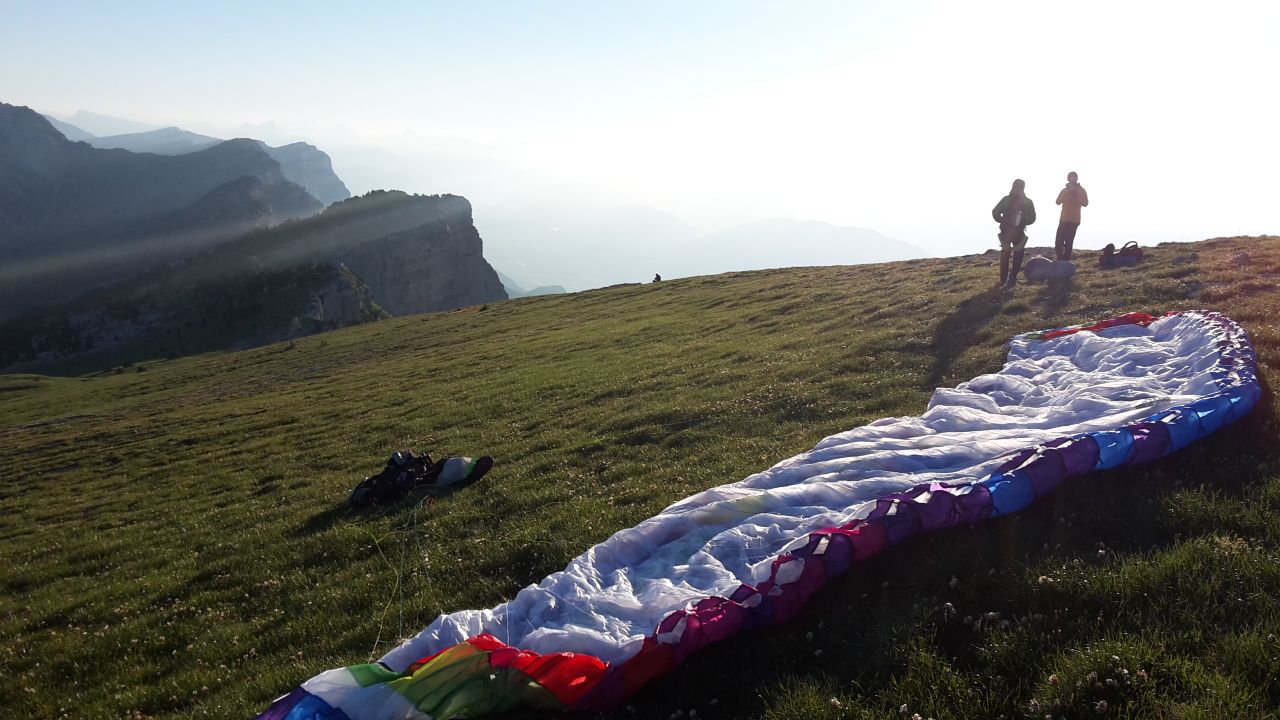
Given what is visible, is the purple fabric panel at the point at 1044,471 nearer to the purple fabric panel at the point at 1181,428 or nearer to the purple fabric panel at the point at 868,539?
the purple fabric panel at the point at 1181,428

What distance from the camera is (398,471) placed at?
15.2 m

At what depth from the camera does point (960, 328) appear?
65.5ft

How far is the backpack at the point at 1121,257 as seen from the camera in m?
24.9

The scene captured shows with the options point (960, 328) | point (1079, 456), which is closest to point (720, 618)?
point (1079, 456)

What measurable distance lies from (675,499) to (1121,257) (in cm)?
2372

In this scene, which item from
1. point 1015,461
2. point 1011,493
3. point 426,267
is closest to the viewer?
point 1011,493

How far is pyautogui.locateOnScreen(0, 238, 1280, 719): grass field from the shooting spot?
5.41 meters

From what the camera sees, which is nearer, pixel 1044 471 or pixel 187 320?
pixel 1044 471

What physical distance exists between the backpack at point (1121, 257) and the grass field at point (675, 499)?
1.06 meters

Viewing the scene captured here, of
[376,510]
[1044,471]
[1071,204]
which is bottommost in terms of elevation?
[376,510]

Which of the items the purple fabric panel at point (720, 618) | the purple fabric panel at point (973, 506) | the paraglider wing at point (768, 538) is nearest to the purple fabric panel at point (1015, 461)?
the paraglider wing at point (768, 538)

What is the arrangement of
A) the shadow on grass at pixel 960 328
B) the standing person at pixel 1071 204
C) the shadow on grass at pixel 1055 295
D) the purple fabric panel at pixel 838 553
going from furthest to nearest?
the standing person at pixel 1071 204, the shadow on grass at pixel 1055 295, the shadow on grass at pixel 960 328, the purple fabric panel at pixel 838 553

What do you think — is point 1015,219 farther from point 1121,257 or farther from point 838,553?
point 838,553

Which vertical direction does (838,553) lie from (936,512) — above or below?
below
